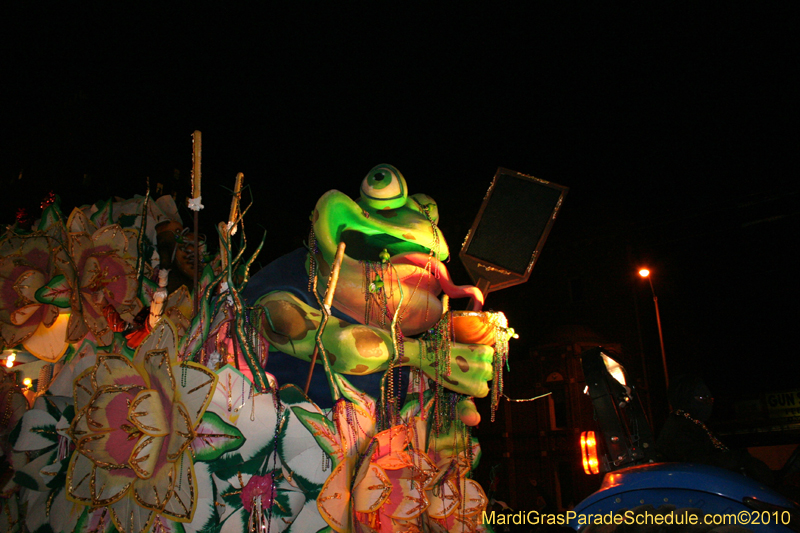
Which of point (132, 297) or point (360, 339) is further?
point (132, 297)

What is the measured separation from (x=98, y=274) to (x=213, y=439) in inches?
58.3

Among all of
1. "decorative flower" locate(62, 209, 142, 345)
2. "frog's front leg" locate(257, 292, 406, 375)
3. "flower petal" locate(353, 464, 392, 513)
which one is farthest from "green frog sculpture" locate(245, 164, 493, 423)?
"decorative flower" locate(62, 209, 142, 345)

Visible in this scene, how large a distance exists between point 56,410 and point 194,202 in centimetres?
117

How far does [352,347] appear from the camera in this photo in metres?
2.74

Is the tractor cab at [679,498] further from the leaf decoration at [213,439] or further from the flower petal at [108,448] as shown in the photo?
the flower petal at [108,448]

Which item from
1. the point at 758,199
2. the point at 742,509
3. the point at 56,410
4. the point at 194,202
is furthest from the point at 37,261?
the point at 758,199

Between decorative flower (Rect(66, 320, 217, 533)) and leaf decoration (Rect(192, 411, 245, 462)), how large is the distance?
0.05 metres

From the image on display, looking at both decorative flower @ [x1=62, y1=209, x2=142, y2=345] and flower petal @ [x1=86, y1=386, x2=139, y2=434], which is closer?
flower petal @ [x1=86, y1=386, x2=139, y2=434]

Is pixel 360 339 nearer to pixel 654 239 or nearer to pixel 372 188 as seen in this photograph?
pixel 372 188

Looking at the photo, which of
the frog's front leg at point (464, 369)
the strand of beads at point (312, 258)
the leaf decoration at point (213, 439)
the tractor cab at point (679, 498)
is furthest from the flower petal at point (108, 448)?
the tractor cab at point (679, 498)

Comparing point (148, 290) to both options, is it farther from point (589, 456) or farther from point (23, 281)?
point (589, 456)

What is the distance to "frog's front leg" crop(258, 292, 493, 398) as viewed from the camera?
9.02 feet

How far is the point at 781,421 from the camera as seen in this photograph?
10.2 metres

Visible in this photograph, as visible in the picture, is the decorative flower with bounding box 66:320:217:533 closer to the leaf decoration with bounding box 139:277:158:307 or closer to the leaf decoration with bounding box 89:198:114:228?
the leaf decoration with bounding box 139:277:158:307
